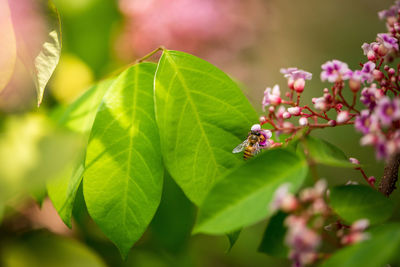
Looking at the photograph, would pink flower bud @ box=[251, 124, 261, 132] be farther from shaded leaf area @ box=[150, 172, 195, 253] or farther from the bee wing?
shaded leaf area @ box=[150, 172, 195, 253]

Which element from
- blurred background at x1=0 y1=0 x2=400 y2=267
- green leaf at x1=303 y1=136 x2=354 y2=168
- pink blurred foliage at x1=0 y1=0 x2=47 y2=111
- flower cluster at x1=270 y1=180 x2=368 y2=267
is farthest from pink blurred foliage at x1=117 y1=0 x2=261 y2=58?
flower cluster at x1=270 y1=180 x2=368 y2=267

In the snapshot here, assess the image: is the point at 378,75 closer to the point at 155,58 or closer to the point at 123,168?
the point at 123,168

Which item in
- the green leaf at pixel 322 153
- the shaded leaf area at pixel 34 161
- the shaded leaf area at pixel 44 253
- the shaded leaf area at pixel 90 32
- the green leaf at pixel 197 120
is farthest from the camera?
the shaded leaf area at pixel 90 32

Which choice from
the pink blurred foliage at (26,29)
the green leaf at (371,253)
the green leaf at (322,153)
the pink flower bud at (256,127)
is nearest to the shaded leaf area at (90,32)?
the pink blurred foliage at (26,29)

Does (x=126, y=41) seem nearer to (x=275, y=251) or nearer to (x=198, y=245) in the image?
(x=198, y=245)

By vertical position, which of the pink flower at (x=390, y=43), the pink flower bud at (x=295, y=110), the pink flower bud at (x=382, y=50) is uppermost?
the pink flower at (x=390, y=43)

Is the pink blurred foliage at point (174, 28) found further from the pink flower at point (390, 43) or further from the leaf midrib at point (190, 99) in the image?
the pink flower at point (390, 43)
